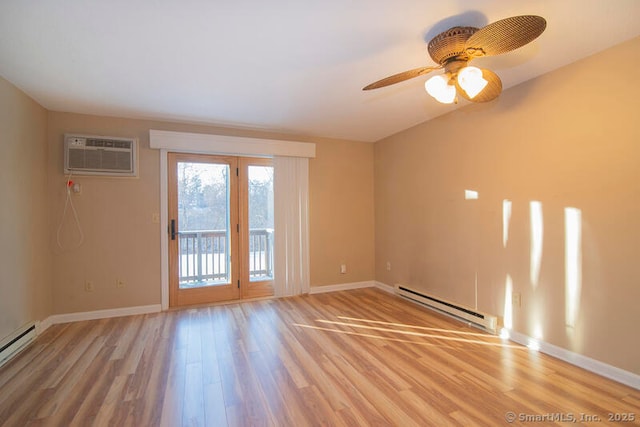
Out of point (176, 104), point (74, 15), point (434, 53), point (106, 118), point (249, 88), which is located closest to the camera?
point (74, 15)

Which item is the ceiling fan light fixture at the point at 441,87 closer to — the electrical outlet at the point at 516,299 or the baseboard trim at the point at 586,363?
the electrical outlet at the point at 516,299

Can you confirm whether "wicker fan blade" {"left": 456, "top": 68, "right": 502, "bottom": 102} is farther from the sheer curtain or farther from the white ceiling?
the sheer curtain

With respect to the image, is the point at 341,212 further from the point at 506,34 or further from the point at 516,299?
the point at 506,34

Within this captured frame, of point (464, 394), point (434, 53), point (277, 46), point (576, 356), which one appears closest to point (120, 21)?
point (277, 46)

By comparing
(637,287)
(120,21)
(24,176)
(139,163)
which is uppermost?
(120,21)

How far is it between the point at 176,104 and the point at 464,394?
142 inches

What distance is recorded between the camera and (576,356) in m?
2.22

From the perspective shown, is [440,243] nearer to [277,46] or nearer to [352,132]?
[352,132]

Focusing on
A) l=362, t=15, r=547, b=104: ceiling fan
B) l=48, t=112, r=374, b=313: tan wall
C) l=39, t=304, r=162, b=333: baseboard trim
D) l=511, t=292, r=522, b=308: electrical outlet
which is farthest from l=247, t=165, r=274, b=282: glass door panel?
l=511, t=292, r=522, b=308: electrical outlet

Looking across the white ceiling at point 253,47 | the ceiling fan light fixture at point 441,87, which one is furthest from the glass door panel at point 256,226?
the ceiling fan light fixture at point 441,87

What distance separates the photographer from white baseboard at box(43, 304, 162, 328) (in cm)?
314

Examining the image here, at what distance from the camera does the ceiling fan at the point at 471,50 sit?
53.9 inches

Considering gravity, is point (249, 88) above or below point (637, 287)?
above

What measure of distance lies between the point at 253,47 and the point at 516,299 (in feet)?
10.2
